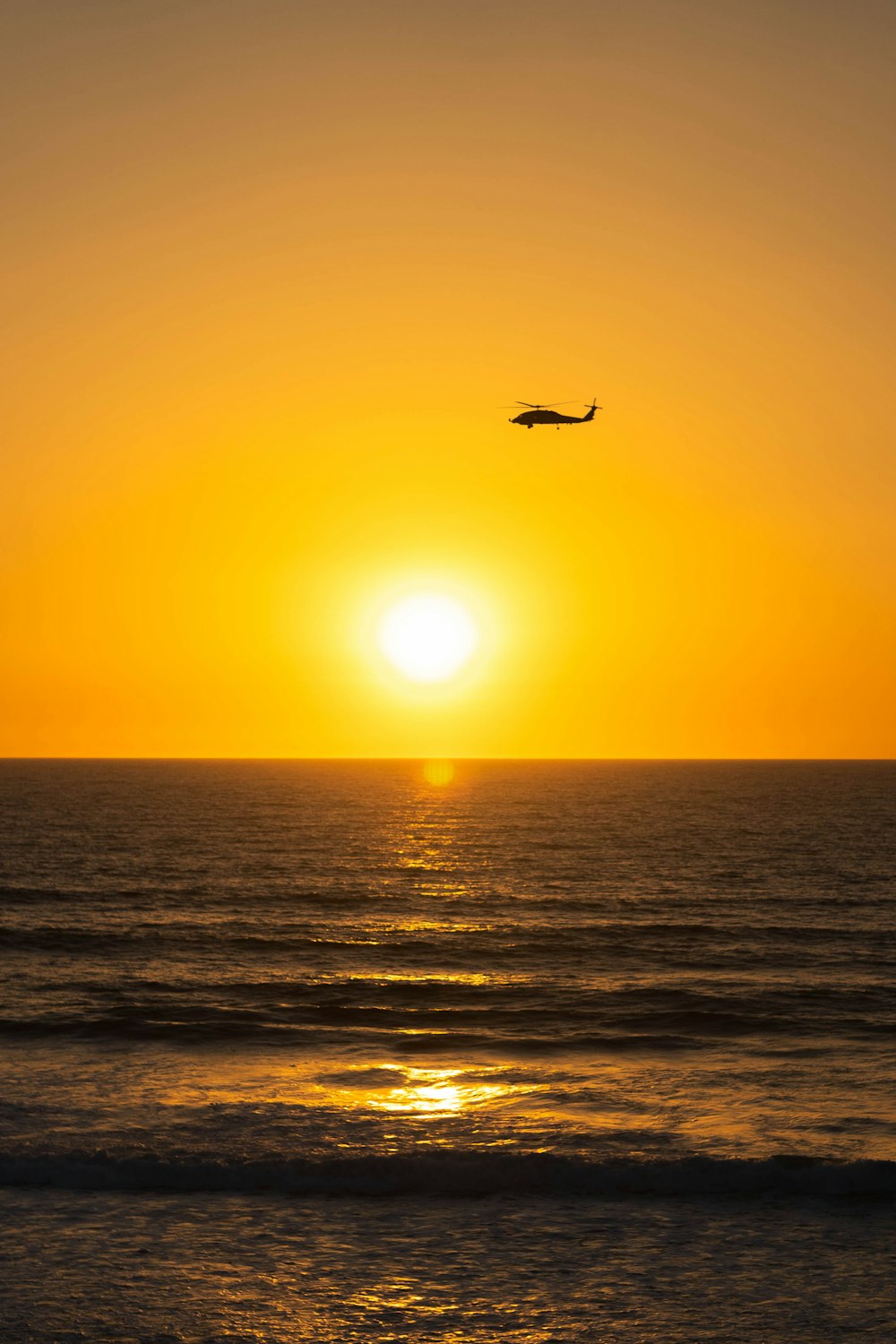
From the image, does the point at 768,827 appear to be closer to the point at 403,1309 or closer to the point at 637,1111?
the point at 637,1111

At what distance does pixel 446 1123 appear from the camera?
96.2 ft

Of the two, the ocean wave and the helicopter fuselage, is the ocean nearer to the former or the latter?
the ocean wave

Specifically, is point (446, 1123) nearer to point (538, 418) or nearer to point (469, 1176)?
point (469, 1176)

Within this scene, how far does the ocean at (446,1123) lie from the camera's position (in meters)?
19.4

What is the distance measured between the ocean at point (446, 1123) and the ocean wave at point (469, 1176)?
0.08 meters

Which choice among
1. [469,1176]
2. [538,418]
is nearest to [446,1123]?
[469,1176]

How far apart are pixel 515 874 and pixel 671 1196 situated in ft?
233

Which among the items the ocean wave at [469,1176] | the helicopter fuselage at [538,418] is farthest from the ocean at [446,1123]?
the helicopter fuselage at [538,418]

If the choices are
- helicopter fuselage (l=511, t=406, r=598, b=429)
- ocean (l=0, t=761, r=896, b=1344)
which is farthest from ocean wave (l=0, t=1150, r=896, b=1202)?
helicopter fuselage (l=511, t=406, r=598, b=429)

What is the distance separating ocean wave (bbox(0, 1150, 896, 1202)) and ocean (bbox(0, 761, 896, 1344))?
0.08 metres

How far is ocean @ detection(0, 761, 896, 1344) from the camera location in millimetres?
19391

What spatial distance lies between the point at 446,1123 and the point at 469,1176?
3.67 metres

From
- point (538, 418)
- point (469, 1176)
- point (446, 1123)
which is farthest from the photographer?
point (538, 418)

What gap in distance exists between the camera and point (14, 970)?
168ft
